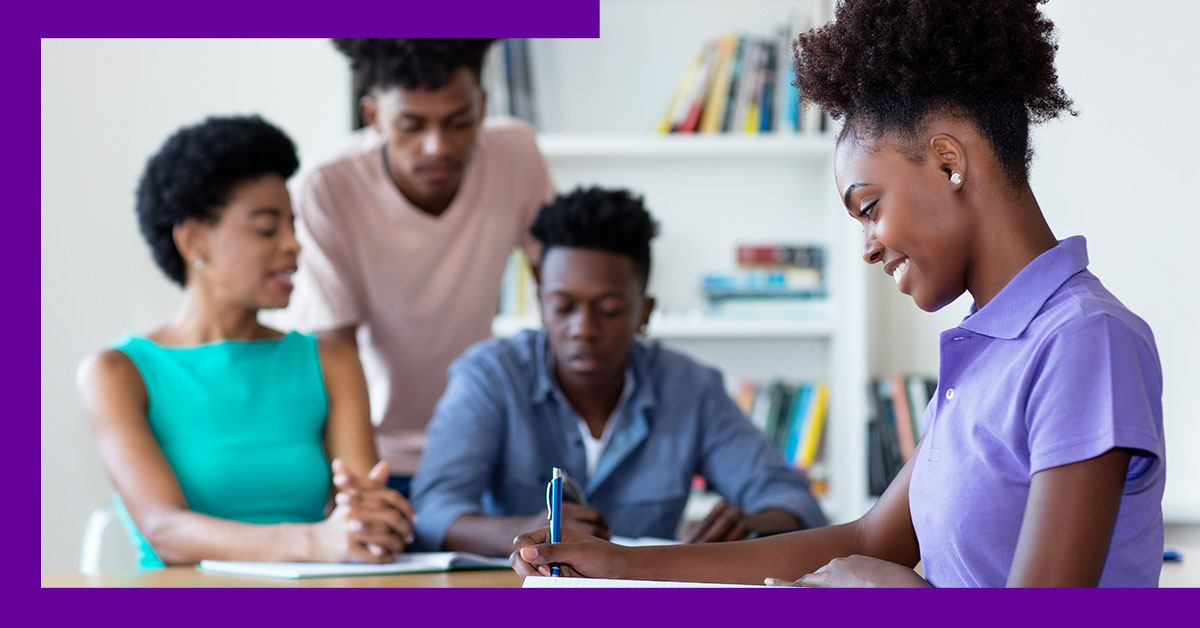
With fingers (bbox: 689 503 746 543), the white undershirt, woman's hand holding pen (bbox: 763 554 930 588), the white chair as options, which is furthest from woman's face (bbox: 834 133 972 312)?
the white chair

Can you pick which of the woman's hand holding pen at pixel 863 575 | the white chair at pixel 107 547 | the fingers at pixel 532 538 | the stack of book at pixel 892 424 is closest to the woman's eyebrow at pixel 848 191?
the woman's hand holding pen at pixel 863 575

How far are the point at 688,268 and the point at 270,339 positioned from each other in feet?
4.52

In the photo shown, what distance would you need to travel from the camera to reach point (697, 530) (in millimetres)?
1441

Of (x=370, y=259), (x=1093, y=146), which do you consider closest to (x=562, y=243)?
(x=370, y=259)

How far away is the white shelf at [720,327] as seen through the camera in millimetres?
2730

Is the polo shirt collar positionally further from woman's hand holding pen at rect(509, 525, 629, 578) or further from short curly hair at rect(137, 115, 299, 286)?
short curly hair at rect(137, 115, 299, 286)

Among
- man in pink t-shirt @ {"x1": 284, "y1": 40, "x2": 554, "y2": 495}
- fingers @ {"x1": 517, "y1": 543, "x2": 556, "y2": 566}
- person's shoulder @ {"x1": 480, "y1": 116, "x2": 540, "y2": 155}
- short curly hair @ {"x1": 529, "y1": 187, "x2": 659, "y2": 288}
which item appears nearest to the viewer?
fingers @ {"x1": 517, "y1": 543, "x2": 556, "y2": 566}

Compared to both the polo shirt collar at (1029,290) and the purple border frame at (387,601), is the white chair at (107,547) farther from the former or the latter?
the polo shirt collar at (1029,290)

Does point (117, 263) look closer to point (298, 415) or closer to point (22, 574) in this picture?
point (298, 415)

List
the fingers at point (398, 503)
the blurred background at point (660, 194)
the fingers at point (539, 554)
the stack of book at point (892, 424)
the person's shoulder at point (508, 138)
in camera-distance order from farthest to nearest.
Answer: the stack of book at point (892, 424) < the blurred background at point (660, 194) < the person's shoulder at point (508, 138) < the fingers at point (398, 503) < the fingers at point (539, 554)

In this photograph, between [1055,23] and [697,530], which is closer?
[1055,23]

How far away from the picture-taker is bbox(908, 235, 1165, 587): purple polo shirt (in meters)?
0.65

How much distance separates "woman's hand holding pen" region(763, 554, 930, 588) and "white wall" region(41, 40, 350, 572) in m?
1.61

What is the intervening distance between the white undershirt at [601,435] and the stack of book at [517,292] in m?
1.06
